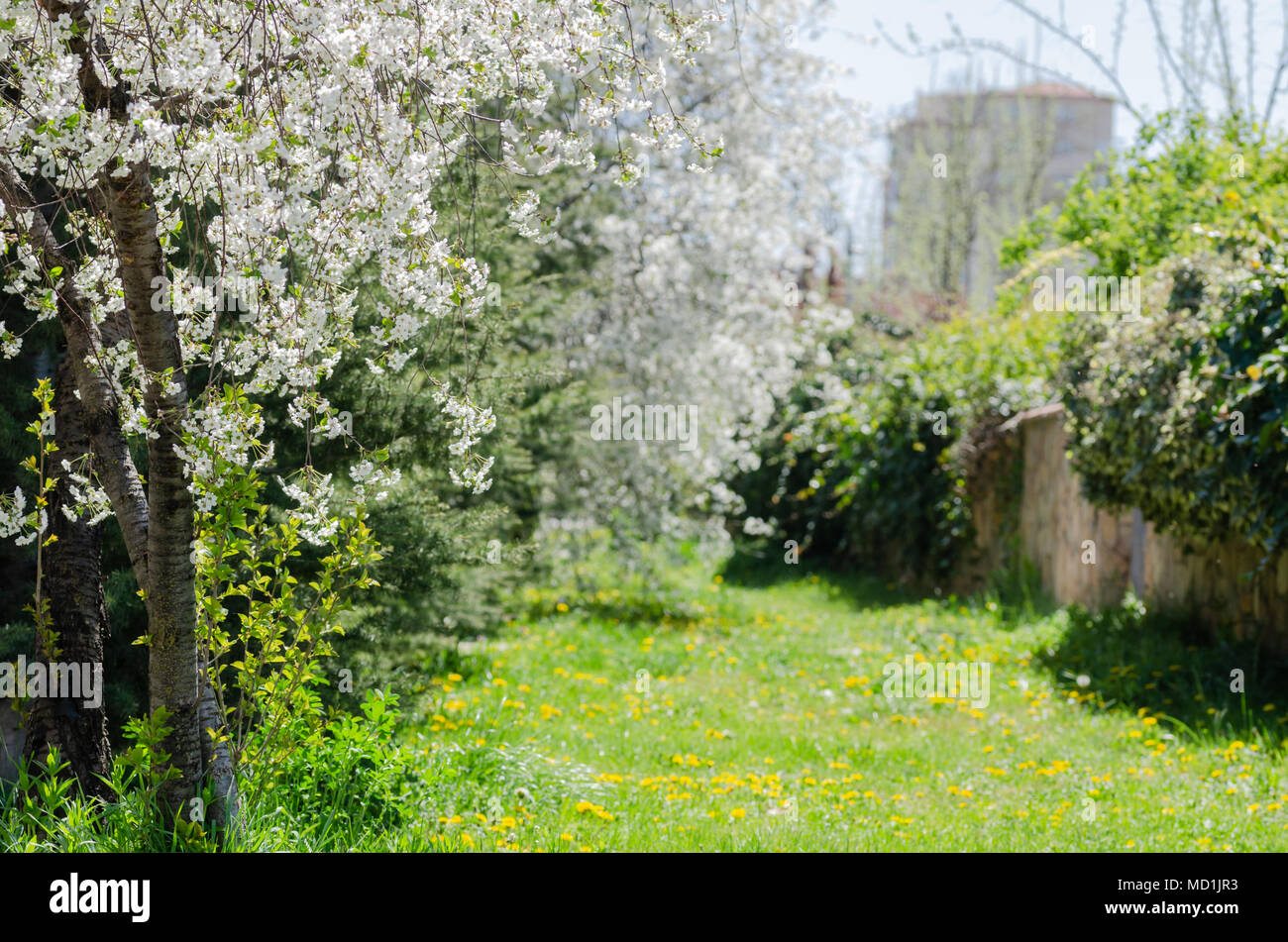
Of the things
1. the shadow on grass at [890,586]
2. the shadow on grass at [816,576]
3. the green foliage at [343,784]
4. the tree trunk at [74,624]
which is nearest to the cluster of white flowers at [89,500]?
the tree trunk at [74,624]

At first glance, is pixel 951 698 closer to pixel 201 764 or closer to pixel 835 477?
pixel 201 764

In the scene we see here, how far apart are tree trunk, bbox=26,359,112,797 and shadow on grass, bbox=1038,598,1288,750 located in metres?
4.76

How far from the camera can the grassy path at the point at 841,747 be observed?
401 cm

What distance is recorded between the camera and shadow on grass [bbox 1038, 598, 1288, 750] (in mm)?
5281

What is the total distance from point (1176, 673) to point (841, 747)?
83.0 inches

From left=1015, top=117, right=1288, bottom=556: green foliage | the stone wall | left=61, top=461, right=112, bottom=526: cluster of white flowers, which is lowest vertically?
the stone wall

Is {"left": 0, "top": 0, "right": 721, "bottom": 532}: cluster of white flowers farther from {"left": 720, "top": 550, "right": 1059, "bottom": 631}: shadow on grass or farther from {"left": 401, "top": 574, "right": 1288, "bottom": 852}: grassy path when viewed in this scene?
{"left": 720, "top": 550, "right": 1059, "bottom": 631}: shadow on grass

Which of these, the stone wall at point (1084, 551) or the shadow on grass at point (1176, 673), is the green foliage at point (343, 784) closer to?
the shadow on grass at point (1176, 673)

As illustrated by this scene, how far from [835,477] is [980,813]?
7745mm

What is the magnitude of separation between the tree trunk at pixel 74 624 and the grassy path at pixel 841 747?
1.17m

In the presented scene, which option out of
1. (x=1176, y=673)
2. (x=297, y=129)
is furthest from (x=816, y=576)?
(x=297, y=129)

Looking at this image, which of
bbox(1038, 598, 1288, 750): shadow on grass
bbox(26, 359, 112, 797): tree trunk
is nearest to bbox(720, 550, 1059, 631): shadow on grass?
bbox(1038, 598, 1288, 750): shadow on grass

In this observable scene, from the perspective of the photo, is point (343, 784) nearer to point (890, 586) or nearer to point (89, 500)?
point (89, 500)
